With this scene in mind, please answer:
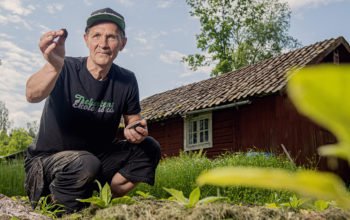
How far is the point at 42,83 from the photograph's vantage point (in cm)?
260

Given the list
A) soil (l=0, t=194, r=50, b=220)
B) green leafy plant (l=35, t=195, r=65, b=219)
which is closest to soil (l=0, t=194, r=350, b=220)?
soil (l=0, t=194, r=50, b=220)

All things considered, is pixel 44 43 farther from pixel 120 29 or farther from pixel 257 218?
pixel 257 218

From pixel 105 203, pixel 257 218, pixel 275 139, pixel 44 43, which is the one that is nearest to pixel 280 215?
pixel 257 218

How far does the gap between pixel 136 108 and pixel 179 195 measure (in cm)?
154

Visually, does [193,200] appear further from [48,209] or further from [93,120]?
[93,120]

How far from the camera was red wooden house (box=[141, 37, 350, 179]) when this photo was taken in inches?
528

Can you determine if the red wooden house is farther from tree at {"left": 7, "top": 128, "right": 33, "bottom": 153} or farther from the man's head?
tree at {"left": 7, "top": 128, "right": 33, "bottom": 153}

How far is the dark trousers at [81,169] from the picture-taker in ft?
8.24

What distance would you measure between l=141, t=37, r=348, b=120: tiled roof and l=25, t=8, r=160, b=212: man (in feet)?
32.0

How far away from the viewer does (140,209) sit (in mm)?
1569

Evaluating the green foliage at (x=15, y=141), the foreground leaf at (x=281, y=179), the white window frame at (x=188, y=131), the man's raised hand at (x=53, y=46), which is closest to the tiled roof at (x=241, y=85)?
the white window frame at (x=188, y=131)

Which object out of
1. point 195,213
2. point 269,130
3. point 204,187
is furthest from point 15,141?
point 195,213

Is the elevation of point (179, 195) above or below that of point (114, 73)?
below

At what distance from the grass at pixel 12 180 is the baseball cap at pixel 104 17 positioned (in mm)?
4705
